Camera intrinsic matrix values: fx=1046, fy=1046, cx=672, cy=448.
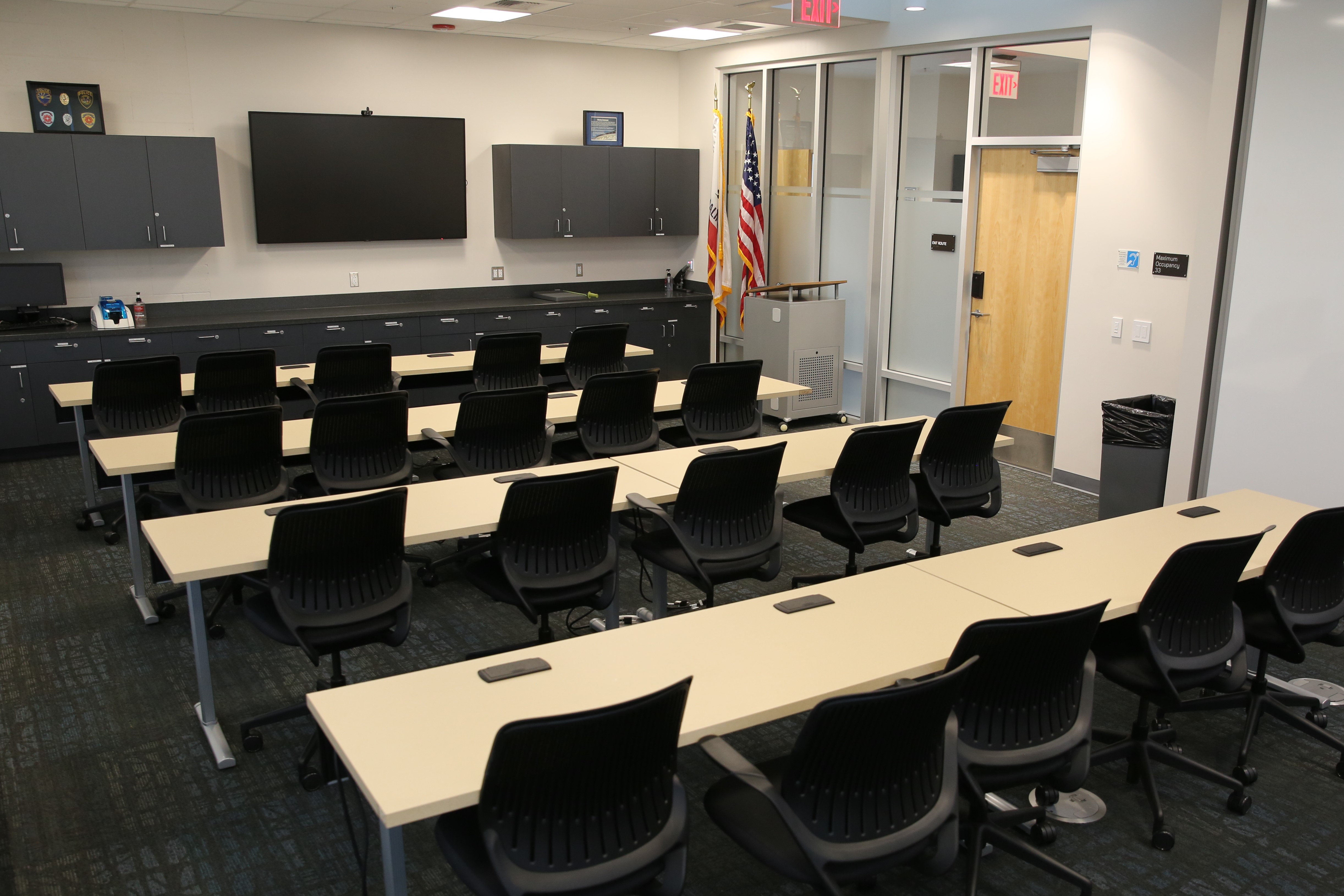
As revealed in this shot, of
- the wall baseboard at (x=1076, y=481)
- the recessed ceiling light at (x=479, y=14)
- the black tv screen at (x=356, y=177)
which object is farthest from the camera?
the black tv screen at (x=356, y=177)

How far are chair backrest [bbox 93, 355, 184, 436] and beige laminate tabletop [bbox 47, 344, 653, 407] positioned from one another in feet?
0.49

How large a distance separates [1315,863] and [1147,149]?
14.9ft

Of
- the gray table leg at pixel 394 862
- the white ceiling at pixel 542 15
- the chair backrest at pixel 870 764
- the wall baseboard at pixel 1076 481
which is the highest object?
the white ceiling at pixel 542 15

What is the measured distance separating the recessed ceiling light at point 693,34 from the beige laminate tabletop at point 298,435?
3933 millimetres

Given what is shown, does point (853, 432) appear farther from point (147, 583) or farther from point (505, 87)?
point (505, 87)

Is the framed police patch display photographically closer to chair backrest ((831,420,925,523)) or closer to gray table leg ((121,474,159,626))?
gray table leg ((121,474,159,626))

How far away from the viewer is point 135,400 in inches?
230

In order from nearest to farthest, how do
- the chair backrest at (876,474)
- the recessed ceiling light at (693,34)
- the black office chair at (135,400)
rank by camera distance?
1. the chair backrest at (876,474)
2. the black office chair at (135,400)
3. the recessed ceiling light at (693,34)

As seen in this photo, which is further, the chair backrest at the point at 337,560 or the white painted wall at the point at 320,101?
the white painted wall at the point at 320,101

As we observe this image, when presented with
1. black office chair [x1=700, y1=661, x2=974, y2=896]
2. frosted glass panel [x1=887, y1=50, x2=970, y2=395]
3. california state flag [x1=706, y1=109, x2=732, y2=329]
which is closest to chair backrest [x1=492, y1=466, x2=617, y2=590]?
black office chair [x1=700, y1=661, x2=974, y2=896]

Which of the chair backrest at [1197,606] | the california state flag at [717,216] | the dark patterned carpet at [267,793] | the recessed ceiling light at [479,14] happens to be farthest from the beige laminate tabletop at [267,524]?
the california state flag at [717,216]

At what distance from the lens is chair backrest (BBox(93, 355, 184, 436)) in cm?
570

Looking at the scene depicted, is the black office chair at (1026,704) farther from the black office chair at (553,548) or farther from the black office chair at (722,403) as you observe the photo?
the black office chair at (722,403)

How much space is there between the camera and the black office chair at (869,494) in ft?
15.1
